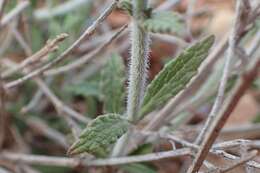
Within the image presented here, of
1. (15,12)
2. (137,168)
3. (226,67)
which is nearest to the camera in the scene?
(226,67)

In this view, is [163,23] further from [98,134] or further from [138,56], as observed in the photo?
[98,134]

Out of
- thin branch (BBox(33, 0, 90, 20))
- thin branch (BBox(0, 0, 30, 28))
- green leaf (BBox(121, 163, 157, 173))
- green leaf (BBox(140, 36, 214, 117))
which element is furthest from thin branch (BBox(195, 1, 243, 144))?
thin branch (BBox(33, 0, 90, 20))

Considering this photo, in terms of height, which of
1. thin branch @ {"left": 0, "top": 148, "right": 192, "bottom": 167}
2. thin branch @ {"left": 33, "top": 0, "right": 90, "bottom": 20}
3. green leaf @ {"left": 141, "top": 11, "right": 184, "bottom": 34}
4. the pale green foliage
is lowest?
thin branch @ {"left": 0, "top": 148, "right": 192, "bottom": 167}

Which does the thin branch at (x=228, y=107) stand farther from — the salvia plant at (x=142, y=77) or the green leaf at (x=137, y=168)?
the green leaf at (x=137, y=168)

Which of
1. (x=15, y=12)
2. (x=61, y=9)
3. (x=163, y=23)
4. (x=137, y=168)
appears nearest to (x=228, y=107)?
(x=163, y=23)

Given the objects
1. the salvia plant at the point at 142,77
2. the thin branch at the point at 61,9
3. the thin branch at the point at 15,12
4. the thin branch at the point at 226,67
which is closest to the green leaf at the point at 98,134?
the salvia plant at the point at 142,77

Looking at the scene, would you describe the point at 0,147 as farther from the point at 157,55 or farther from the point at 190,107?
the point at 157,55

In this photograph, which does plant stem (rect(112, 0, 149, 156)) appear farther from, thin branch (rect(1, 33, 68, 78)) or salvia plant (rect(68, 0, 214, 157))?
thin branch (rect(1, 33, 68, 78))
